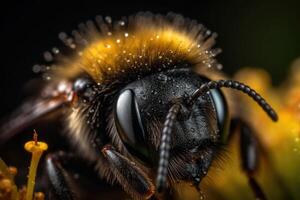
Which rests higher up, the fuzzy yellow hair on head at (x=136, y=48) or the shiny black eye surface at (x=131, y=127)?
the fuzzy yellow hair on head at (x=136, y=48)

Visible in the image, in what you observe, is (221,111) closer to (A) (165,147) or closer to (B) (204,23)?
(A) (165,147)

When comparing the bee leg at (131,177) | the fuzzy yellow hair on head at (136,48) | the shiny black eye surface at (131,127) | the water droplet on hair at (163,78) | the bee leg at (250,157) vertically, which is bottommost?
the bee leg at (250,157)

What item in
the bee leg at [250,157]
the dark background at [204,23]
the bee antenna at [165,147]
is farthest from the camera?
the dark background at [204,23]

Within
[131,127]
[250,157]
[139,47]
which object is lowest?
[250,157]

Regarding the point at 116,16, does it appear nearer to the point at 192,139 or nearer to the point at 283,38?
the point at 283,38

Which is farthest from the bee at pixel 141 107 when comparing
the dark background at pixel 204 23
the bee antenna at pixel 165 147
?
the dark background at pixel 204 23

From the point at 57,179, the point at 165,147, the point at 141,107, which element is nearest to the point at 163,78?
the point at 141,107

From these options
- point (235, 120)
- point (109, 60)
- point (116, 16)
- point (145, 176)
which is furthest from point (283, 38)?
point (145, 176)

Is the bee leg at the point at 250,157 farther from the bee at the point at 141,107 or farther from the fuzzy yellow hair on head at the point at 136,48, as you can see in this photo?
the fuzzy yellow hair on head at the point at 136,48
